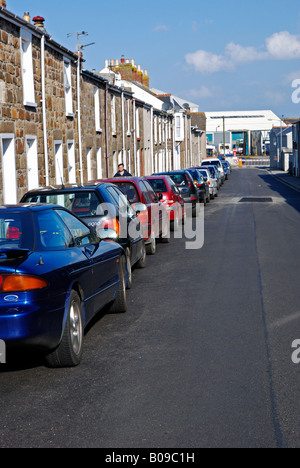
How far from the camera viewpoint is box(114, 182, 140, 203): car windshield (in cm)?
1340

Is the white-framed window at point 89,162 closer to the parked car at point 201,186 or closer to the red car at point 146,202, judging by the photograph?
the parked car at point 201,186

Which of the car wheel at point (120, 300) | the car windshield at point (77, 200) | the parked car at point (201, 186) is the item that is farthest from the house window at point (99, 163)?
the car wheel at point (120, 300)

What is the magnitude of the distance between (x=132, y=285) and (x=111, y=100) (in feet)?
69.2

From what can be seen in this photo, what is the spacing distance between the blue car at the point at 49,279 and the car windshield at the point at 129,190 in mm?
5600

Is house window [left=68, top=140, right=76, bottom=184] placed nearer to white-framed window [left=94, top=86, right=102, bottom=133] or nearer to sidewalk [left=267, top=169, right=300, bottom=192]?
white-framed window [left=94, top=86, right=102, bottom=133]

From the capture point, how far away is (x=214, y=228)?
65.0ft

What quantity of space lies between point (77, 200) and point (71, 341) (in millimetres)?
3767

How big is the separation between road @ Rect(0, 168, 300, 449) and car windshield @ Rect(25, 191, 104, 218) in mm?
1398

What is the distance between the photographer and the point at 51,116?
797 inches

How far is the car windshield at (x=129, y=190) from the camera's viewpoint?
527 inches

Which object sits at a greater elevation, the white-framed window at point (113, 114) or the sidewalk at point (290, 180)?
the white-framed window at point (113, 114)

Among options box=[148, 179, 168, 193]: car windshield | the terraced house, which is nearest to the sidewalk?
the terraced house

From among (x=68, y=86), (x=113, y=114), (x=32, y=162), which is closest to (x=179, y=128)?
(x=113, y=114)
